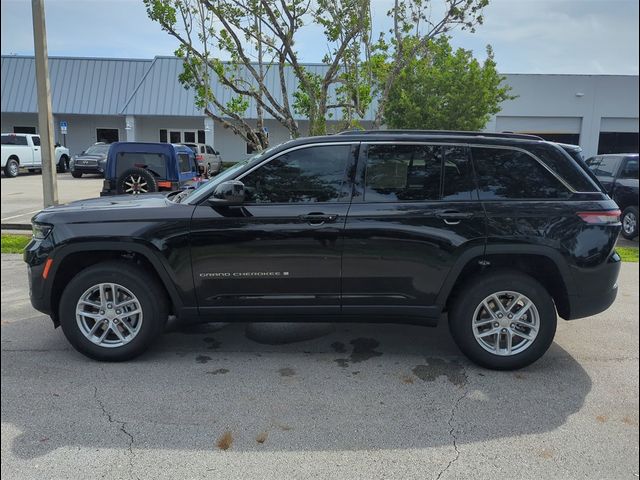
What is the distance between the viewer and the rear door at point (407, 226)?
12.6 feet

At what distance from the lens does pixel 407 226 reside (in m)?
3.82

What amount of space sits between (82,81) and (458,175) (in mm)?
6106

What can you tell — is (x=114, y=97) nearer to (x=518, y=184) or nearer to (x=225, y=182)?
(x=225, y=182)

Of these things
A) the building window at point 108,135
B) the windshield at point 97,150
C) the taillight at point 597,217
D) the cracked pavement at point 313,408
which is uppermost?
the building window at point 108,135

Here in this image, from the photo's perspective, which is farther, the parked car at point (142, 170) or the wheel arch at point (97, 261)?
the parked car at point (142, 170)

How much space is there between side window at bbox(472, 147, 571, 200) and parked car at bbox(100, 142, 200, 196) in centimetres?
358

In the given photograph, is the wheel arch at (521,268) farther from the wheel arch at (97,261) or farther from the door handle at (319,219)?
the wheel arch at (97,261)

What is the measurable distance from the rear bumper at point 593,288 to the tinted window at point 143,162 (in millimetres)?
4710

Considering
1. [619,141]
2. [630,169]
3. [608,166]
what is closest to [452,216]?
[630,169]

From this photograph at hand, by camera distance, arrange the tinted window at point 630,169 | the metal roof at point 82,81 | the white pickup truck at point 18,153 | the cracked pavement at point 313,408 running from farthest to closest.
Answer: the white pickup truck at point 18,153 → the tinted window at point 630,169 → the metal roof at point 82,81 → the cracked pavement at point 313,408

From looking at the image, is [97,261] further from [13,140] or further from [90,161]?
[13,140]

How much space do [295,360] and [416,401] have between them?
111 centimetres

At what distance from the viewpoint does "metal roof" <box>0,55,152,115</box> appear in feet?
22.1

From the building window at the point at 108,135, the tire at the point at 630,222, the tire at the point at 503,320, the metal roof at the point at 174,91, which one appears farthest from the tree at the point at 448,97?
the tire at the point at 503,320
